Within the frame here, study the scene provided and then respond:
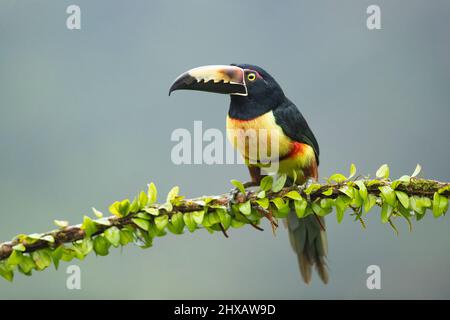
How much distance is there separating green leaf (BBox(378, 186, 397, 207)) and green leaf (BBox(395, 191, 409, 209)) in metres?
0.01

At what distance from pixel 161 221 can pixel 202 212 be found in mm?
131

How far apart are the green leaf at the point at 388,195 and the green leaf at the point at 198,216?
1.79ft

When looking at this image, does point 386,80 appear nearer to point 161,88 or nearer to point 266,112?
point 161,88

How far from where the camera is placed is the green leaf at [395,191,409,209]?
2.01 metres

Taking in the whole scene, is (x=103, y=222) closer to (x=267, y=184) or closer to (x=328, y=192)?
(x=267, y=184)

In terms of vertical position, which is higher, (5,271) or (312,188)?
(312,188)

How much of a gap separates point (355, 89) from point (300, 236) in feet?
27.8

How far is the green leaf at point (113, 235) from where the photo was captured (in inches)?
77.2

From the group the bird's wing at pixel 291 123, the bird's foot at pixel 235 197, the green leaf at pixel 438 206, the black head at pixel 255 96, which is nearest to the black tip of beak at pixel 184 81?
the black head at pixel 255 96

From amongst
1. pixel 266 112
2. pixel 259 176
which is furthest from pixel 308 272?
pixel 266 112

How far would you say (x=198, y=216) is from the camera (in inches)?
80.0

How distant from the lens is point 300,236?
2902mm

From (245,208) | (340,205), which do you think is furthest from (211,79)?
(340,205)

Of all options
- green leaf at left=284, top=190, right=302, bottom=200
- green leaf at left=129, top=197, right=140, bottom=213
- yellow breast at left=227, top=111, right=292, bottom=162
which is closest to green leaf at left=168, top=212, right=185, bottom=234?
green leaf at left=129, top=197, right=140, bottom=213
